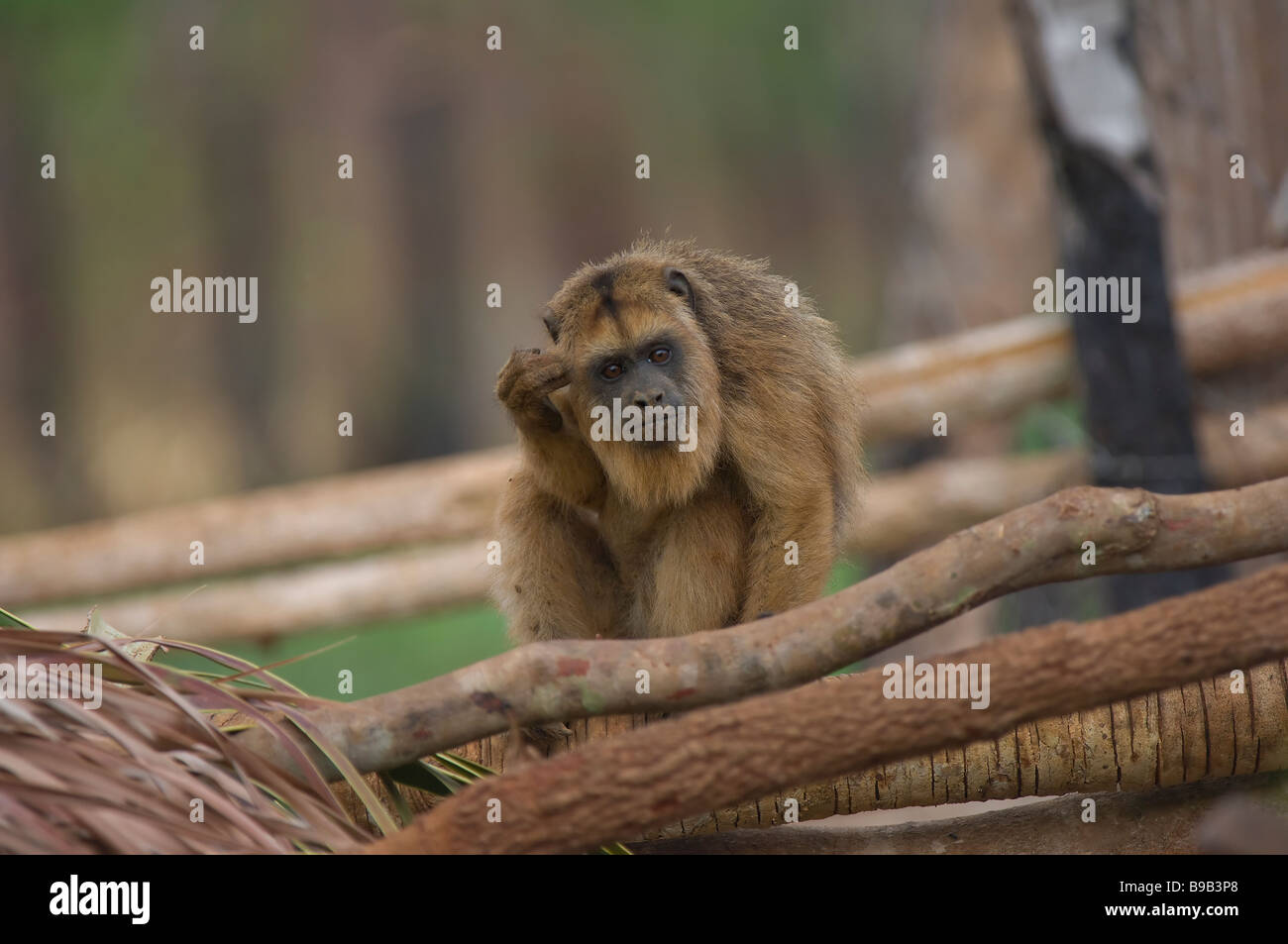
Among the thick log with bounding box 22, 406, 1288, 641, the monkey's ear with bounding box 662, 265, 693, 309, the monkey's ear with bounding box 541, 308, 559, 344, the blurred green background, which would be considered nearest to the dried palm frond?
the monkey's ear with bounding box 541, 308, 559, 344

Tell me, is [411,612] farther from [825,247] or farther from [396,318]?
[825,247]

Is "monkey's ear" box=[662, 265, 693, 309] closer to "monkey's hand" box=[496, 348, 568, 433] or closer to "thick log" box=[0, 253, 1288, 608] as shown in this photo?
"monkey's hand" box=[496, 348, 568, 433]

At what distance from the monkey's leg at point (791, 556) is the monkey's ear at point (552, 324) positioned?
139cm

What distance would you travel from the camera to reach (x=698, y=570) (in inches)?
228

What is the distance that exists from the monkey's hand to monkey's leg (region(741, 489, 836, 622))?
47.0 inches

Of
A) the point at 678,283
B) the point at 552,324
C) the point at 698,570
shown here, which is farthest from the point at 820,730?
the point at 552,324

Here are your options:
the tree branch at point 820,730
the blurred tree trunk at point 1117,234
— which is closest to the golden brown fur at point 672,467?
the tree branch at point 820,730

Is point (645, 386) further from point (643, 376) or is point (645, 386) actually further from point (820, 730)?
point (820, 730)

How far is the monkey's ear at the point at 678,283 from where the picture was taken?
5.99m

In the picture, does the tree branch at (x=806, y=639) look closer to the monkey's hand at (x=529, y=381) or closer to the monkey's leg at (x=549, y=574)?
the monkey's hand at (x=529, y=381)

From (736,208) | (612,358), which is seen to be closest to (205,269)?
(736,208)

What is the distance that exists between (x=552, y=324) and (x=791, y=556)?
168 cm

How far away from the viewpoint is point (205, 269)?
21297 mm

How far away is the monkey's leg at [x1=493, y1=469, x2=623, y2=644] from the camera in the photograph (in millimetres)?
5977
